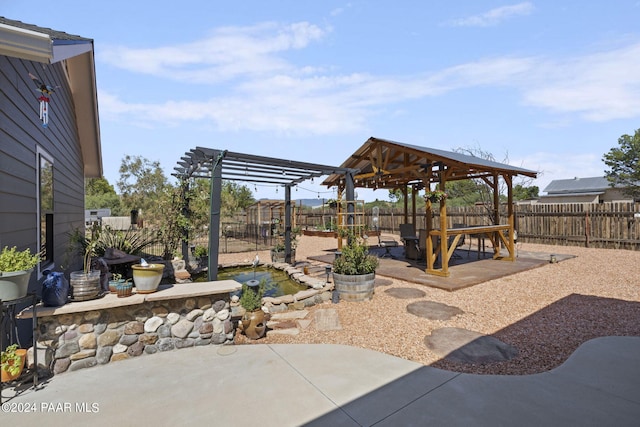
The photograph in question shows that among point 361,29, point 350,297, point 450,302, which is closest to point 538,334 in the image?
point 450,302

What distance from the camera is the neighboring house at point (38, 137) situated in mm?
2330

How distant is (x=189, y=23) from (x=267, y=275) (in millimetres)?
5902

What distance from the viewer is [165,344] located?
129 inches

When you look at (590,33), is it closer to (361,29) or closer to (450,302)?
(361,29)

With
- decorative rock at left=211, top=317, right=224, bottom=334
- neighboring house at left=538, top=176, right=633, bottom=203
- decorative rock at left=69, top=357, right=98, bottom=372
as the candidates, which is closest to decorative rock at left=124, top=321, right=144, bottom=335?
decorative rock at left=69, top=357, right=98, bottom=372

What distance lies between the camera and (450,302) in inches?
201

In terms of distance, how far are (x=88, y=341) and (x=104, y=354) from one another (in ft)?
0.68

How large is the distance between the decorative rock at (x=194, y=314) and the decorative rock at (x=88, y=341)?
843 millimetres

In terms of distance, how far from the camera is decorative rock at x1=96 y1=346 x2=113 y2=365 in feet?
9.64

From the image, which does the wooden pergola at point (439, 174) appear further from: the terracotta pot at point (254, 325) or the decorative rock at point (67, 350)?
the decorative rock at point (67, 350)

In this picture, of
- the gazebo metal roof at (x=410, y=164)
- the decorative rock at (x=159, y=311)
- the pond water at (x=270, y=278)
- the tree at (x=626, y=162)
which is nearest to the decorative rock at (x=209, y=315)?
the decorative rock at (x=159, y=311)

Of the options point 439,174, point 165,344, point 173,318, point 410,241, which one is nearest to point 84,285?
point 173,318

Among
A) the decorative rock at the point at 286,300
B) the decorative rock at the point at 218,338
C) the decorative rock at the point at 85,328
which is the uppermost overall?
the decorative rock at the point at 85,328

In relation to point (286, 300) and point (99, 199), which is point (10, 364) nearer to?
point (286, 300)
